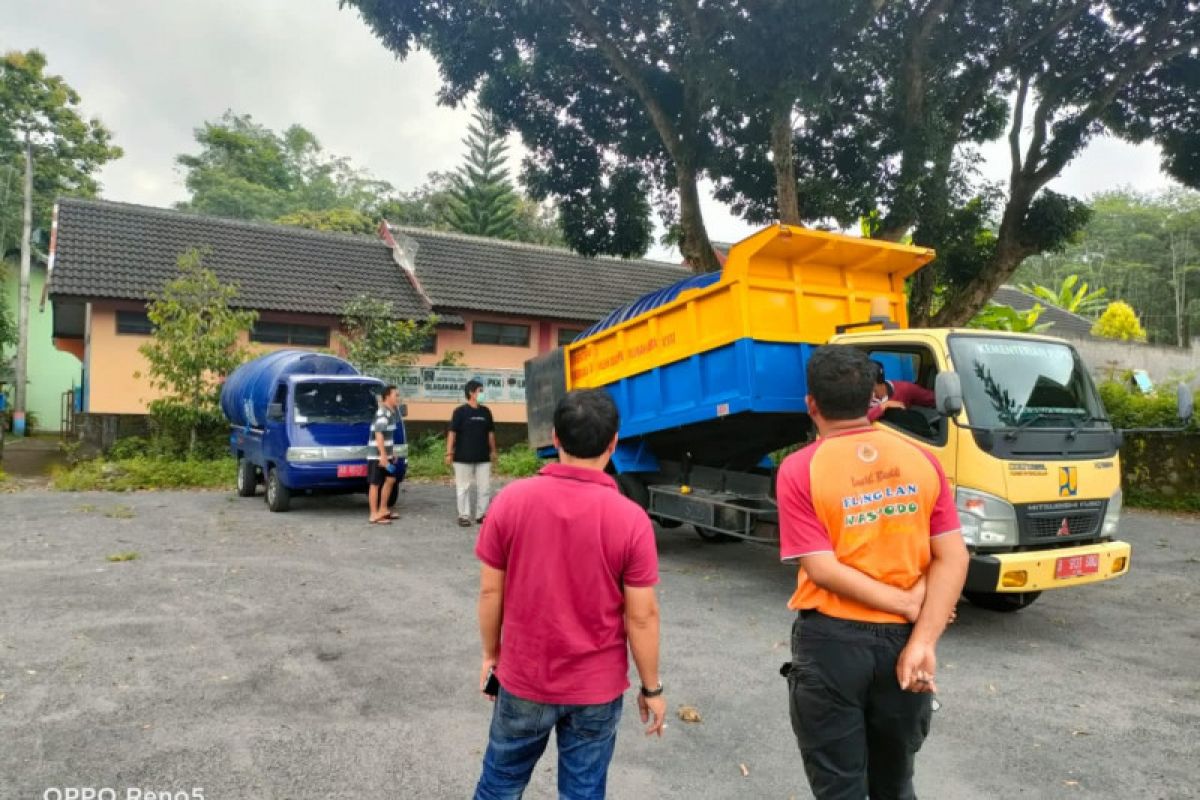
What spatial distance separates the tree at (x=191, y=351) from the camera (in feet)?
50.4

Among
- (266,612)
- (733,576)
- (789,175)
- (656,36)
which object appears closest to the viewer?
(266,612)

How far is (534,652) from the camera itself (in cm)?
235

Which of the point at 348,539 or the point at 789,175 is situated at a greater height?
the point at 789,175

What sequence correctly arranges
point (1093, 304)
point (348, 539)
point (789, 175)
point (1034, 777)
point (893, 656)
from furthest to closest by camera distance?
point (1093, 304) → point (789, 175) → point (348, 539) → point (1034, 777) → point (893, 656)

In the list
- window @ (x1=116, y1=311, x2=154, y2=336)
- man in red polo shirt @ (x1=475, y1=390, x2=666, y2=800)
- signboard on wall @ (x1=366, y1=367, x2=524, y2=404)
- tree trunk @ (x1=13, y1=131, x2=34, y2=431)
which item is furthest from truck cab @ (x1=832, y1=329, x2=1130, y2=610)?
tree trunk @ (x1=13, y1=131, x2=34, y2=431)

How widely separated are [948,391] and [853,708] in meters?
3.66

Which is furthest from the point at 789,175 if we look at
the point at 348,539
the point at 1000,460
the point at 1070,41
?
the point at 348,539

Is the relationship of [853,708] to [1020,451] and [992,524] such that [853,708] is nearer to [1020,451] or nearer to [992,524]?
[992,524]

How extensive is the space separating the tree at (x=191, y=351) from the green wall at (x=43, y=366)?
62.3 feet

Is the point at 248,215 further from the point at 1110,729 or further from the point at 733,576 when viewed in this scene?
the point at 1110,729

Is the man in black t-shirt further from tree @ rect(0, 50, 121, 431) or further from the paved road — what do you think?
tree @ rect(0, 50, 121, 431)

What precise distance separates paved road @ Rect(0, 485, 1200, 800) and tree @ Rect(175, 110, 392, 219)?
4241cm

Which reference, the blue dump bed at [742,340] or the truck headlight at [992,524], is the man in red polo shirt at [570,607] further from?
the blue dump bed at [742,340]

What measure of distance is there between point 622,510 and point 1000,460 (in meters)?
4.06
